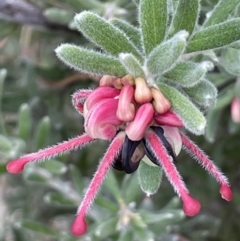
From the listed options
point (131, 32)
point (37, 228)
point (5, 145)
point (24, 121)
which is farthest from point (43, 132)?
point (131, 32)

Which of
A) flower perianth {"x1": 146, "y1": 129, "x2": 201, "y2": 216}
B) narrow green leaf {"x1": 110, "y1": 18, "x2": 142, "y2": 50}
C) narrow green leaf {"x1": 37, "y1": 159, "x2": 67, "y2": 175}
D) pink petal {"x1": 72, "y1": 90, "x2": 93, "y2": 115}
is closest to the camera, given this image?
flower perianth {"x1": 146, "y1": 129, "x2": 201, "y2": 216}

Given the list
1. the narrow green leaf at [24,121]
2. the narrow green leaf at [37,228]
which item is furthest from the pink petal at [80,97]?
the narrow green leaf at [37,228]

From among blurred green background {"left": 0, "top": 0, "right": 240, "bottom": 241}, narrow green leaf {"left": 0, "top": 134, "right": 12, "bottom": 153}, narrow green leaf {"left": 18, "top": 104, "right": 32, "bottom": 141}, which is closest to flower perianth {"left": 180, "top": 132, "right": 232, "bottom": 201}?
blurred green background {"left": 0, "top": 0, "right": 240, "bottom": 241}

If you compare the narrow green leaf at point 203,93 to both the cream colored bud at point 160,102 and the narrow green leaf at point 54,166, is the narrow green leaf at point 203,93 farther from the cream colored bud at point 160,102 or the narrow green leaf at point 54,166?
the narrow green leaf at point 54,166

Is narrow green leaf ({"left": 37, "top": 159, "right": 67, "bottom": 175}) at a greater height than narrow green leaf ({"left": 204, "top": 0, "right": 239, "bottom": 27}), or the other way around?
narrow green leaf ({"left": 204, "top": 0, "right": 239, "bottom": 27})

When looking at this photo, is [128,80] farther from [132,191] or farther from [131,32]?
[132,191]

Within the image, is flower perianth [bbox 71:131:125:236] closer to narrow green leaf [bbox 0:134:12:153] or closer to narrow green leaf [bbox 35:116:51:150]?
narrow green leaf [bbox 0:134:12:153]
